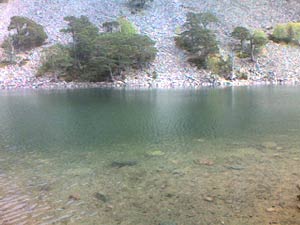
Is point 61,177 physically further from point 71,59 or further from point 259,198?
point 71,59

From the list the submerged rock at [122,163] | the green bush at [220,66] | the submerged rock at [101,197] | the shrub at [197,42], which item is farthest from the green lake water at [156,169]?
the shrub at [197,42]

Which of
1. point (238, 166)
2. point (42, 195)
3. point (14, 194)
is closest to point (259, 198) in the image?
point (238, 166)

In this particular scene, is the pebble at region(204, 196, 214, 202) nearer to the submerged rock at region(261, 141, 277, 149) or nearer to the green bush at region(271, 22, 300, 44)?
the submerged rock at region(261, 141, 277, 149)

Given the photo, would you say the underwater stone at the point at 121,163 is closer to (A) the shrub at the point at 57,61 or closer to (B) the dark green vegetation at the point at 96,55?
(B) the dark green vegetation at the point at 96,55

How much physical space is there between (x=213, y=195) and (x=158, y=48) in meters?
72.9

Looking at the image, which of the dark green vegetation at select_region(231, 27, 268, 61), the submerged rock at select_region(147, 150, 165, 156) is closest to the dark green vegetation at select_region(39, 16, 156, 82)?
the dark green vegetation at select_region(231, 27, 268, 61)

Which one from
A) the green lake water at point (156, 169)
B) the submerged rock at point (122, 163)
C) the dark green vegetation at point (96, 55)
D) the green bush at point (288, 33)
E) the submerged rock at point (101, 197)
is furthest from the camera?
the green bush at point (288, 33)

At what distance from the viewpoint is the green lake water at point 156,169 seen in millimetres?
10531

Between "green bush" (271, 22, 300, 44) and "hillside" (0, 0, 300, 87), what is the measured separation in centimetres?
345

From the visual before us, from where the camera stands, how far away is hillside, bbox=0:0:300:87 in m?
74.1

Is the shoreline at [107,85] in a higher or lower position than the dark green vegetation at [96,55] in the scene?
lower

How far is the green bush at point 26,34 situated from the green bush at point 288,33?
206 feet

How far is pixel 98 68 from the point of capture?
71000 mm

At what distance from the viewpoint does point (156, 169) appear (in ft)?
50.0
